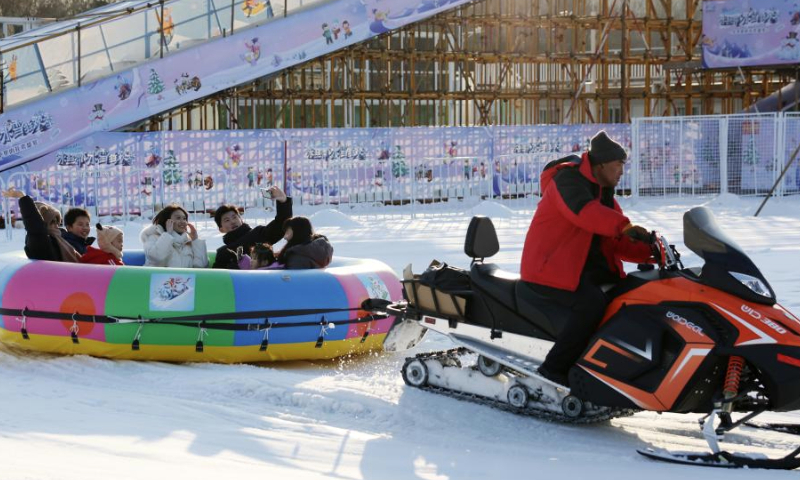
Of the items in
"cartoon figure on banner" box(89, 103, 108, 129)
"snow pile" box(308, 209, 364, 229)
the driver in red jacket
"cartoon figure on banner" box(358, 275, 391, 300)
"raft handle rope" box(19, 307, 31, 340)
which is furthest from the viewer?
"cartoon figure on banner" box(89, 103, 108, 129)

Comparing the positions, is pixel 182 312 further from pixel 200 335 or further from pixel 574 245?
pixel 574 245

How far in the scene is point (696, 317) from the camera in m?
6.08

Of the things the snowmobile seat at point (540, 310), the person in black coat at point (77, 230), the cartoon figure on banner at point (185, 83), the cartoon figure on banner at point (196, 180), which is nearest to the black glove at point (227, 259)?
the person in black coat at point (77, 230)

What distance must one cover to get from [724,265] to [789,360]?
0.56 m

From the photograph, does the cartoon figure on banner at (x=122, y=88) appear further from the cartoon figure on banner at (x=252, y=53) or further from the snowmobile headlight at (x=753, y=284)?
the snowmobile headlight at (x=753, y=284)

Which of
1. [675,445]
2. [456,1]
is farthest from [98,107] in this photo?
[675,445]

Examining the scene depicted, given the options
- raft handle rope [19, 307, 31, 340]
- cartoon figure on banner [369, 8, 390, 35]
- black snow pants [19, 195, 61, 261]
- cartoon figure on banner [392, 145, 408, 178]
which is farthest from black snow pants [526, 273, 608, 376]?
cartoon figure on banner [369, 8, 390, 35]

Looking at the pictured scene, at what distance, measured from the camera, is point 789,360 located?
19.0 feet

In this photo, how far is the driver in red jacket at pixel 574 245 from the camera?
647cm

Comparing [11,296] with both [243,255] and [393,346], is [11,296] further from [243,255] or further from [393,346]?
[393,346]

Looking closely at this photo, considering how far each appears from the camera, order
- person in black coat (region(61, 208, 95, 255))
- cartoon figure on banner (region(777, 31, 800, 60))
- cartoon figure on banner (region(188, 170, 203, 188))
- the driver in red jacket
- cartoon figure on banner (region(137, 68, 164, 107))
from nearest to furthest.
Result: the driver in red jacket < person in black coat (region(61, 208, 95, 255)) < cartoon figure on banner (region(188, 170, 203, 188)) < cartoon figure on banner (region(137, 68, 164, 107)) < cartoon figure on banner (region(777, 31, 800, 60))

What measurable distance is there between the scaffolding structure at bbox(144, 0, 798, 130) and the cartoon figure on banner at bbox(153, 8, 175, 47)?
18.3 feet

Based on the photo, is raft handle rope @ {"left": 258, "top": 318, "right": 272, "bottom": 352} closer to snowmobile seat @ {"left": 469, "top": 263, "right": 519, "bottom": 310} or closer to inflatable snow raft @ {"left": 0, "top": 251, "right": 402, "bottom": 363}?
inflatable snow raft @ {"left": 0, "top": 251, "right": 402, "bottom": 363}

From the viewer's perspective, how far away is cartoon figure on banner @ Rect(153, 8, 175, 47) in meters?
23.6
